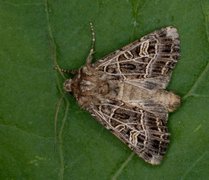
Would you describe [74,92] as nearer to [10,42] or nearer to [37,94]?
[37,94]

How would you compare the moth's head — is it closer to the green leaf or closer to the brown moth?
the brown moth

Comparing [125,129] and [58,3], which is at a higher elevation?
[58,3]

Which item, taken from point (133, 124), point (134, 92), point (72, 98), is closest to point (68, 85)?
point (72, 98)

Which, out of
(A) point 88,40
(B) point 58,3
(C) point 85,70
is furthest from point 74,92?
(B) point 58,3

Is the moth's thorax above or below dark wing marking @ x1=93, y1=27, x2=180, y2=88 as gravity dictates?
below

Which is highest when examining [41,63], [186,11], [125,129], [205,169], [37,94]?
[186,11]

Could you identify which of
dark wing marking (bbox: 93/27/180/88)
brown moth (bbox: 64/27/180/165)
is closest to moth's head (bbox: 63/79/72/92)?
brown moth (bbox: 64/27/180/165)

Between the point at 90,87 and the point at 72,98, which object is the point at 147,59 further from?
the point at 72,98
